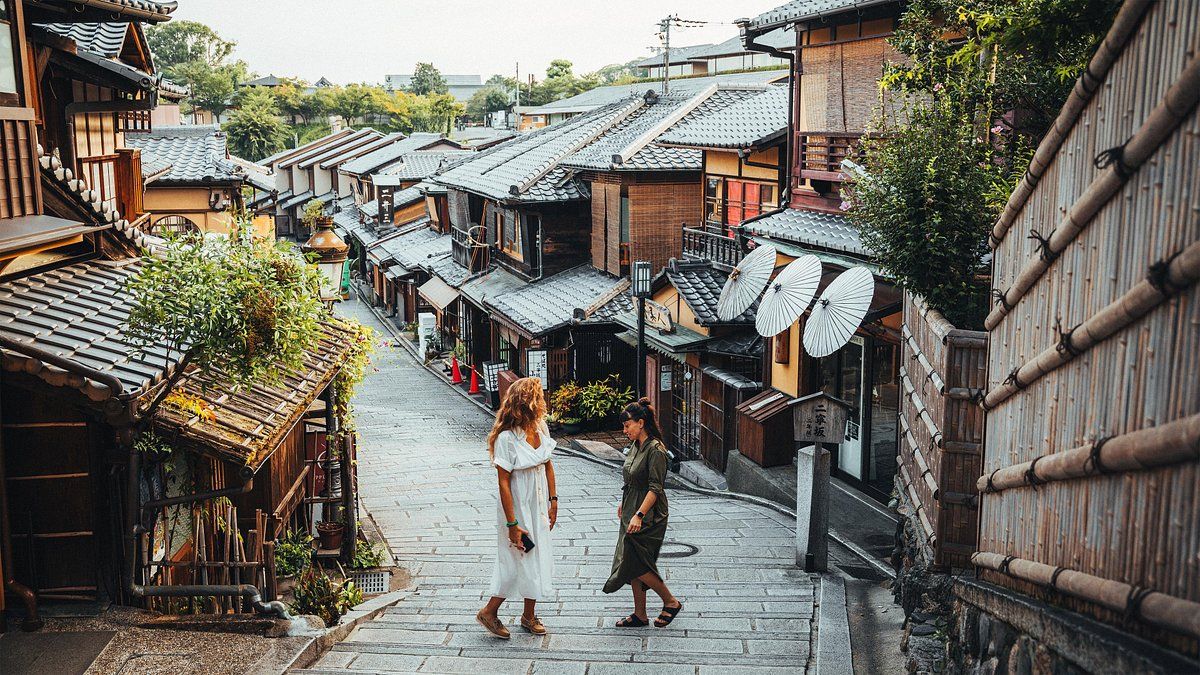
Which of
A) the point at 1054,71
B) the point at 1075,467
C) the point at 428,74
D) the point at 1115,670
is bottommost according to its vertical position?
the point at 1115,670

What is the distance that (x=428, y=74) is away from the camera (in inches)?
5300

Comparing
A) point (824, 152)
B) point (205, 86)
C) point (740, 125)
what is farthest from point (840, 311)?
point (205, 86)

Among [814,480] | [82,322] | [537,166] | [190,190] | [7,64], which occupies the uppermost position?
[7,64]

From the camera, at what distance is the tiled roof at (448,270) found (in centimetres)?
3541

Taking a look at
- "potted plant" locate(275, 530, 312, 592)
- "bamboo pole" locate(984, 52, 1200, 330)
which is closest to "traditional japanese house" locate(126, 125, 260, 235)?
"potted plant" locate(275, 530, 312, 592)

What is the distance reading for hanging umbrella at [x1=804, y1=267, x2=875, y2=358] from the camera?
12087 millimetres

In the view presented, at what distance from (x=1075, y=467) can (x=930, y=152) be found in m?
5.65

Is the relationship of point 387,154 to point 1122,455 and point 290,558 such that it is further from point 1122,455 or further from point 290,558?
point 1122,455

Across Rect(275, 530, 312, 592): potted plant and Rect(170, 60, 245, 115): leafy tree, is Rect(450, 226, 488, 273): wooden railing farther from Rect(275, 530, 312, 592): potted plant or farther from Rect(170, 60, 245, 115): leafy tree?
Rect(170, 60, 245, 115): leafy tree

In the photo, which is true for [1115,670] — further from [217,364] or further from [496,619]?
[217,364]

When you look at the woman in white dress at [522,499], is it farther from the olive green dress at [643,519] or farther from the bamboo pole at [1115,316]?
the bamboo pole at [1115,316]

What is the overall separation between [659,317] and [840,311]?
29.1 ft

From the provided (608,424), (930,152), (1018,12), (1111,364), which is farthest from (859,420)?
(1111,364)

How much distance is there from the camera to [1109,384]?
4.36 metres
